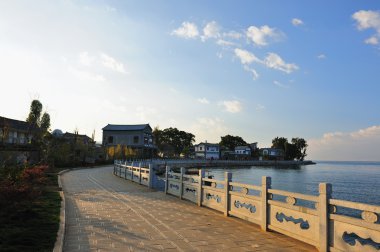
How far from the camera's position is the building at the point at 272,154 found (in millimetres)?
117537

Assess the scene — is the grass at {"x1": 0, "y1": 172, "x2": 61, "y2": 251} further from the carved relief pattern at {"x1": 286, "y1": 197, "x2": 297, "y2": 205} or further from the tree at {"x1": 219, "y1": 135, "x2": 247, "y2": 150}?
the tree at {"x1": 219, "y1": 135, "x2": 247, "y2": 150}

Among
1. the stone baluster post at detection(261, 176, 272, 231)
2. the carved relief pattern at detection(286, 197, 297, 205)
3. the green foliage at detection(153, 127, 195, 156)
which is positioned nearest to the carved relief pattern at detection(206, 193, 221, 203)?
the stone baluster post at detection(261, 176, 272, 231)

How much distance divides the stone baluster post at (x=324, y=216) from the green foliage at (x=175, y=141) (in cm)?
8395

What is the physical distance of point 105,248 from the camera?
6637mm

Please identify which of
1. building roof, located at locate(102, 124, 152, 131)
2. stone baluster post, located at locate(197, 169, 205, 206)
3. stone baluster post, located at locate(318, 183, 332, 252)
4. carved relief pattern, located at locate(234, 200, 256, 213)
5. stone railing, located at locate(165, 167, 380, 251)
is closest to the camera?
stone railing, located at locate(165, 167, 380, 251)

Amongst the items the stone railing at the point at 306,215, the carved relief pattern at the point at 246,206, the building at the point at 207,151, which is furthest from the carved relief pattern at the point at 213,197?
the building at the point at 207,151

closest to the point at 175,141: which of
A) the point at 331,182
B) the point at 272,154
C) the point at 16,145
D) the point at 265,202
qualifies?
the point at 272,154

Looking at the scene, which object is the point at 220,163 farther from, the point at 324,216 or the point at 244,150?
the point at 324,216

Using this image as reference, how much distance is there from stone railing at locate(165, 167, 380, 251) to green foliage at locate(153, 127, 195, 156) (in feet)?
262

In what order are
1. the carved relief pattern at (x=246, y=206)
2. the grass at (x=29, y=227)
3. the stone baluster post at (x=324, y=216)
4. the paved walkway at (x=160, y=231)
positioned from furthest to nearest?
the carved relief pattern at (x=246, y=206) < the paved walkway at (x=160, y=231) < the grass at (x=29, y=227) < the stone baluster post at (x=324, y=216)

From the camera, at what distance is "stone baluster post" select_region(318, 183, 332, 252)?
6379mm

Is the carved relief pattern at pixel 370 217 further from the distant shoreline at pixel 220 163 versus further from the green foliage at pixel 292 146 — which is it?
the green foliage at pixel 292 146

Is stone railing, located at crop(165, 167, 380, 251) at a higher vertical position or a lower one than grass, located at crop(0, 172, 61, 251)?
higher

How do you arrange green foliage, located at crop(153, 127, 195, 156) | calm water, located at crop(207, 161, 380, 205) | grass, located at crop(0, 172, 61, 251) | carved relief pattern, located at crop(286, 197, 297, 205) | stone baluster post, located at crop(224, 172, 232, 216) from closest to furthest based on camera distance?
grass, located at crop(0, 172, 61, 251), carved relief pattern, located at crop(286, 197, 297, 205), stone baluster post, located at crop(224, 172, 232, 216), calm water, located at crop(207, 161, 380, 205), green foliage, located at crop(153, 127, 195, 156)
